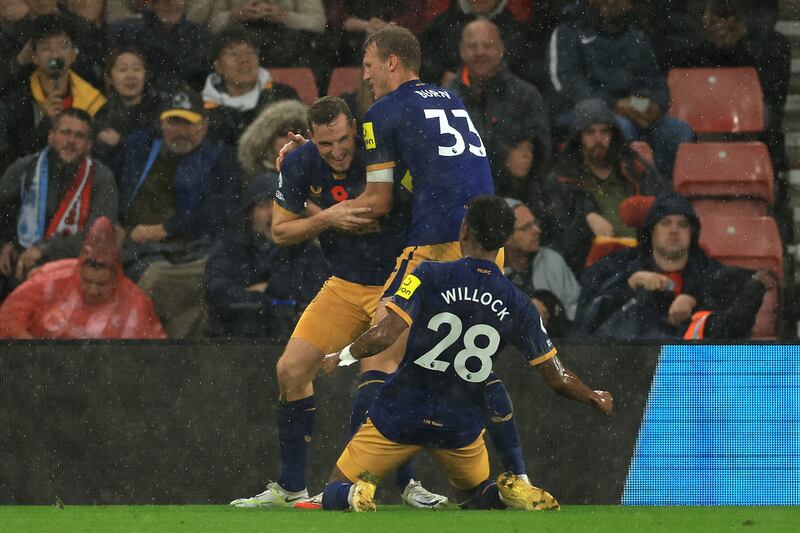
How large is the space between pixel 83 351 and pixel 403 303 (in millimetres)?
2555

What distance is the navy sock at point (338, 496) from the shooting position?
212 inches

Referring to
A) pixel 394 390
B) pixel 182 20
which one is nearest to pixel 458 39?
pixel 182 20

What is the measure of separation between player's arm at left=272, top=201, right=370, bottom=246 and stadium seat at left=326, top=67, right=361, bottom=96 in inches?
147

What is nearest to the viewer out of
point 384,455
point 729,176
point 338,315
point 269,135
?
point 384,455

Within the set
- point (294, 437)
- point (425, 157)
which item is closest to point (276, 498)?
point (294, 437)

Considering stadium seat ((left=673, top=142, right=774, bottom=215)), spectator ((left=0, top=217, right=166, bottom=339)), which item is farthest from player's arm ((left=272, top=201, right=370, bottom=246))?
stadium seat ((left=673, top=142, right=774, bottom=215))

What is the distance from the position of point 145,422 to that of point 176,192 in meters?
2.53

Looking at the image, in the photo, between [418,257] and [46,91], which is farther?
[46,91]

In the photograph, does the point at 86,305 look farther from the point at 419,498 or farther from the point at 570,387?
the point at 570,387

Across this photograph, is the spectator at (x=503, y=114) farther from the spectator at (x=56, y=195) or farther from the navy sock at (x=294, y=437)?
the navy sock at (x=294, y=437)

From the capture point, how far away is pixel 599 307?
27.2 feet

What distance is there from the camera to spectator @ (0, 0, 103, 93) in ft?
32.7

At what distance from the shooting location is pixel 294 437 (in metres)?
6.34

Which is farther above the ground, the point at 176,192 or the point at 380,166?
the point at 380,166
